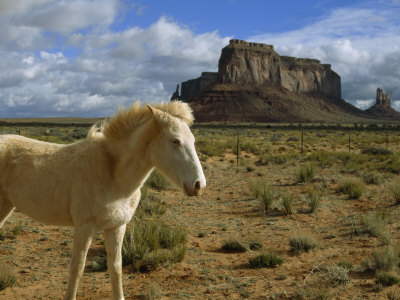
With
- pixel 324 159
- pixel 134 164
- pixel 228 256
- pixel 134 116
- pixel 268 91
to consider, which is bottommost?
pixel 228 256

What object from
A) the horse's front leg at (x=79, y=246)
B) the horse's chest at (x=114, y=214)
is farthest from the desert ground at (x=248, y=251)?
the horse's chest at (x=114, y=214)

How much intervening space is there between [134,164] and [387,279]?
4.07 metres

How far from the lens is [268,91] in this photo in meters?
146

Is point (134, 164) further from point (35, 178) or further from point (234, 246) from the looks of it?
point (234, 246)

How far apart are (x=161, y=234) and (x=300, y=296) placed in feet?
9.40

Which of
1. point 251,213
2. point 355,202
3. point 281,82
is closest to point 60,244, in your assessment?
point 251,213

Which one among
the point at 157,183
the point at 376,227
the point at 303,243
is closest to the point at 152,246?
the point at 303,243

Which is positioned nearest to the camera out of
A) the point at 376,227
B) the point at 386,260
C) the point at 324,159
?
the point at 386,260

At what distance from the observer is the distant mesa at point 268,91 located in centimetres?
13050

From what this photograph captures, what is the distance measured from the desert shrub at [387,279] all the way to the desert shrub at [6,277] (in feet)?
17.2

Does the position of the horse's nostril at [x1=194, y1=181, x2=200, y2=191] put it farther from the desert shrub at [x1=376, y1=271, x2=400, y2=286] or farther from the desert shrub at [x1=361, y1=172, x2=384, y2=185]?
the desert shrub at [x1=361, y1=172, x2=384, y2=185]

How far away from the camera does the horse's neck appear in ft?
11.9

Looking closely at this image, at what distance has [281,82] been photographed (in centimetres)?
15850

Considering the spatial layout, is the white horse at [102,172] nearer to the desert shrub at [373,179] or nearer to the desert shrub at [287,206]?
the desert shrub at [287,206]
